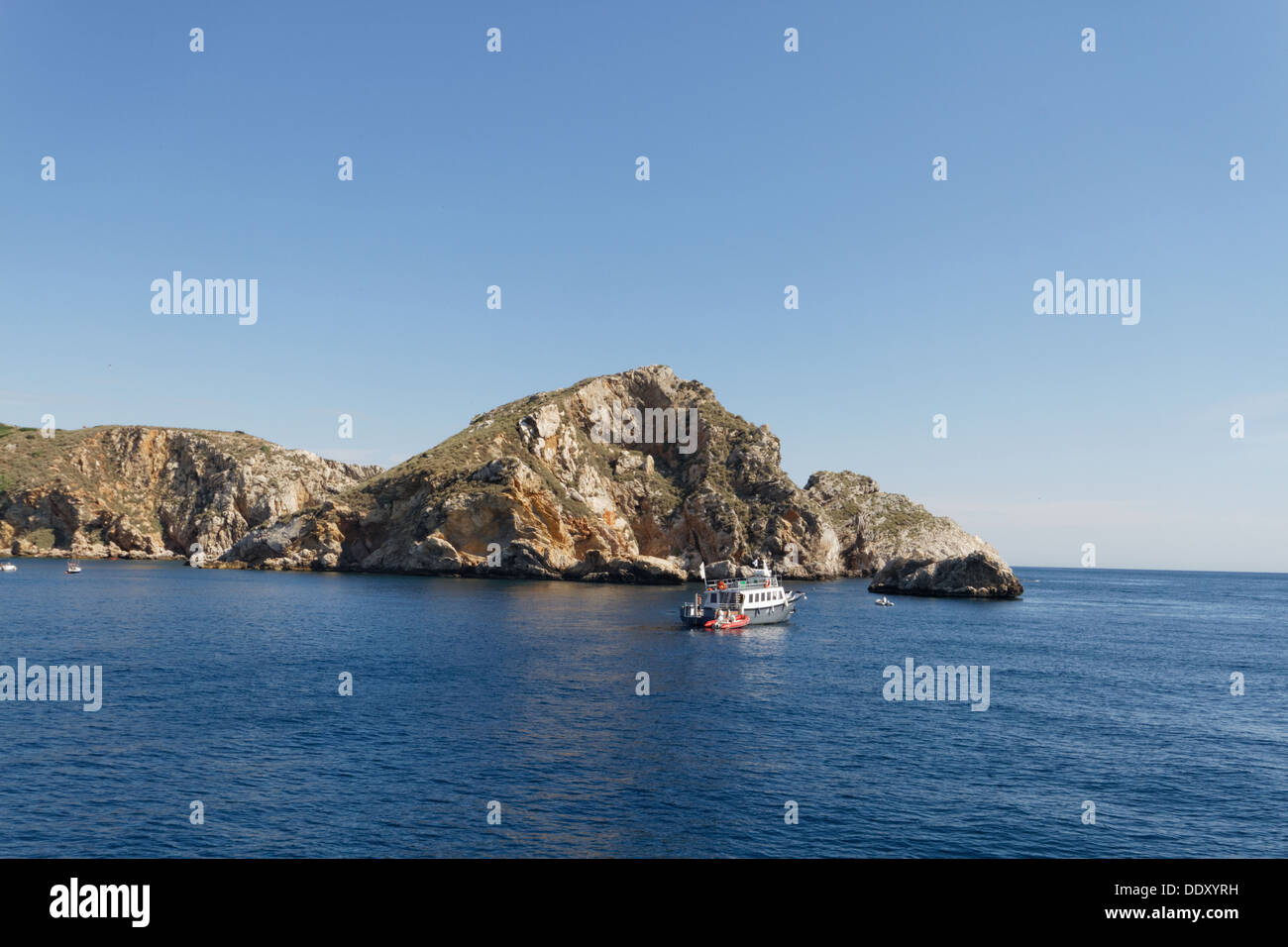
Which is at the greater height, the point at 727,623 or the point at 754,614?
the point at 754,614

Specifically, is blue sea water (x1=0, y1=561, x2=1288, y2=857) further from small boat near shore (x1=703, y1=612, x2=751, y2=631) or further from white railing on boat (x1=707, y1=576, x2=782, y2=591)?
white railing on boat (x1=707, y1=576, x2=782, y2=591)

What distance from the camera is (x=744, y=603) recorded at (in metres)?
101

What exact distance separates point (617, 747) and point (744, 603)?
202 ft

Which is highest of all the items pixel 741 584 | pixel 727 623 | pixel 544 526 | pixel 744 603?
pixel 544 526

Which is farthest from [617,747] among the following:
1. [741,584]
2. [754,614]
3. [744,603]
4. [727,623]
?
[741,584]

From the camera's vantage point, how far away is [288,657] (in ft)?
218

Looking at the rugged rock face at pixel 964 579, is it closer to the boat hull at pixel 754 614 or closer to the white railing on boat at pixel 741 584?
the boat hull at pixel 754 614

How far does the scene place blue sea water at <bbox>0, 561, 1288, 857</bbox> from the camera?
2956 cm

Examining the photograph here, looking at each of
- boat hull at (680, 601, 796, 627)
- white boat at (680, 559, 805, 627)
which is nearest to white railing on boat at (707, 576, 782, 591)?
white boat at (680, 559, 805, 627)

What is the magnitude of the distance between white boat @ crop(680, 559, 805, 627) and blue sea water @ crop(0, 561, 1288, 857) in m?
10.5

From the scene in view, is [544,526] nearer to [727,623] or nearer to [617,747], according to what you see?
[727,623]

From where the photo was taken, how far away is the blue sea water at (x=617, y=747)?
29562mm

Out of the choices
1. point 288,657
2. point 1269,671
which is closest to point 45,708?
point 288,657
